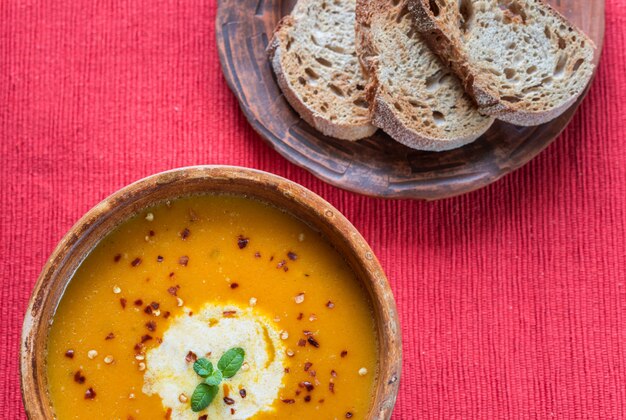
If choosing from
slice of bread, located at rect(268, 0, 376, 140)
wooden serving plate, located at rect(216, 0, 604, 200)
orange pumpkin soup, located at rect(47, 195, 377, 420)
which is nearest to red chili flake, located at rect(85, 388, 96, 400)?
orange pumpkin soup, located at rect(47, 195, 377, 420)

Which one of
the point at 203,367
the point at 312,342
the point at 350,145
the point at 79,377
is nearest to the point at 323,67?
the point at 350,145

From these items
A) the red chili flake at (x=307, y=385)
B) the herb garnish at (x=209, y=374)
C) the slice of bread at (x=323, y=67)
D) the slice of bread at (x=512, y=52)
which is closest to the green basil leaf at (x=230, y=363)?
the herb garnish at (x=209, y=374)

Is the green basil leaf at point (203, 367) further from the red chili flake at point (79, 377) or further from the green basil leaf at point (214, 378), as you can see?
the red chili flake at point (79, 377)

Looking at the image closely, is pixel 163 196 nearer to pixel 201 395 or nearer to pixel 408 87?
pixel 201 395

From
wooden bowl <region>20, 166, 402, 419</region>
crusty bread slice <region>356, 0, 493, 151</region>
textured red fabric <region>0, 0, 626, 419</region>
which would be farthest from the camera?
textured red fabric <region>0, 0, 626, 419</region>

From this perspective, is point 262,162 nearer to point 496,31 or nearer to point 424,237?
point 424,237

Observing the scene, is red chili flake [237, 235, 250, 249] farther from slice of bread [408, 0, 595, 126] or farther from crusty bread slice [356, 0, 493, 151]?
slice of bread [408, 0, 595, 126]
